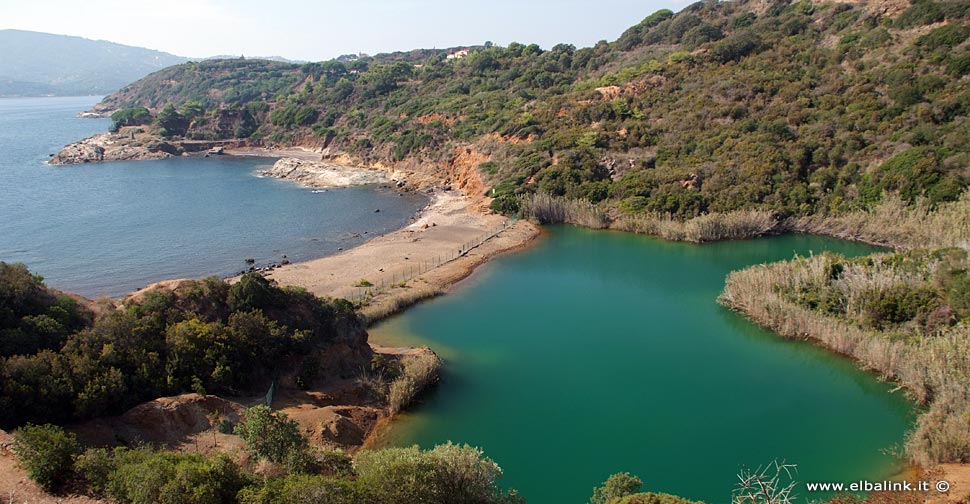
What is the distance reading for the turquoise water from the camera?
43.2 metres

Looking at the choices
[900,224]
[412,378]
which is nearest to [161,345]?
[412,378]

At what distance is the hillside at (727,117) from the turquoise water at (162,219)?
14168 mm

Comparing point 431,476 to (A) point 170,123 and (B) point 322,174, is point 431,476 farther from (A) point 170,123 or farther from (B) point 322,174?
(A) point 170,123

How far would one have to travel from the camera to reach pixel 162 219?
57.0 metres

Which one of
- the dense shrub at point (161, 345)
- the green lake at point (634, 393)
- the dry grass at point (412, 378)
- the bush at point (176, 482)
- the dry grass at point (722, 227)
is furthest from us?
the dry grass at point (722, 227)

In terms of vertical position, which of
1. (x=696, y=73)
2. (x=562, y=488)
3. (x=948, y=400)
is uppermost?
(x=696, y=73)

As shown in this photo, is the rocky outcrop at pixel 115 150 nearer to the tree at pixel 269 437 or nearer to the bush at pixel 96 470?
the tree at pixel 269 437

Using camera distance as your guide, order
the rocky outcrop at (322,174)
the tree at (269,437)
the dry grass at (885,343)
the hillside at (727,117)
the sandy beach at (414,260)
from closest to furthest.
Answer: the tree at (269,437)
the dry grass at (885,343)
the sandy beach at (414,260)
the hillside at (727,117)
the rocky outcrop at (322,174)

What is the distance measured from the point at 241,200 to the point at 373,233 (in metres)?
21.1

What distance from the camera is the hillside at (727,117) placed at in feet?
153

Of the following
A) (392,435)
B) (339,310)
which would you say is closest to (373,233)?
(339,310)

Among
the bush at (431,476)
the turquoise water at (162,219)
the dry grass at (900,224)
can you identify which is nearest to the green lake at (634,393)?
the bush at (431,476)

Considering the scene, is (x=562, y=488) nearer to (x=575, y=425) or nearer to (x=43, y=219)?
(x=575, y=425)

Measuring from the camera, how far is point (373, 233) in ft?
171
